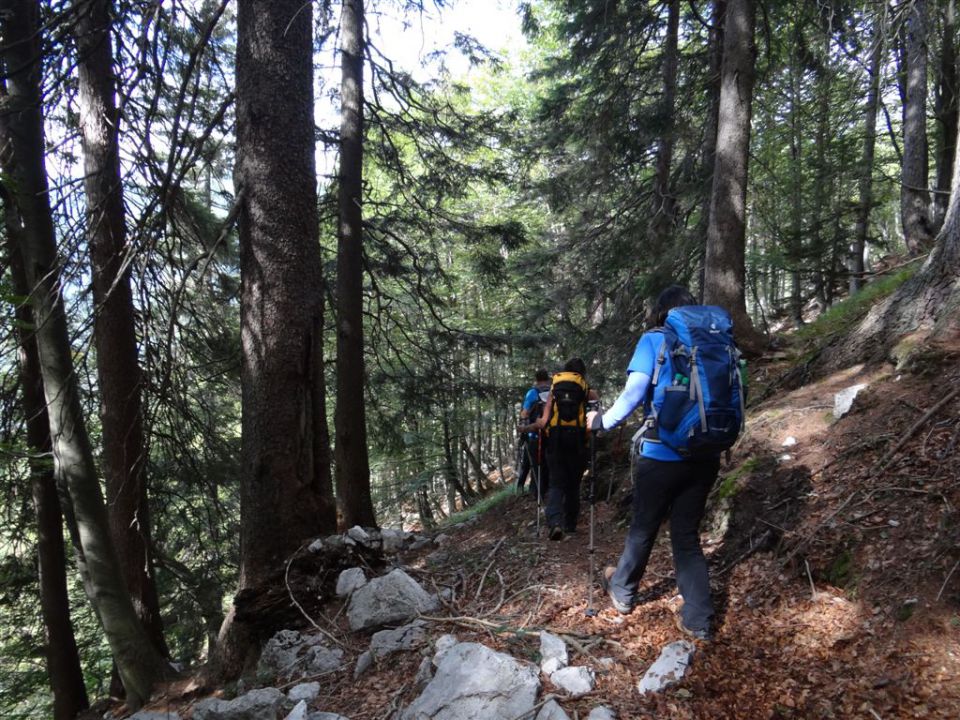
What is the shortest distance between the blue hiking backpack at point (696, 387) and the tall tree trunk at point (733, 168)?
14.6 feet

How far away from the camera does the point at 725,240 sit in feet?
24.2

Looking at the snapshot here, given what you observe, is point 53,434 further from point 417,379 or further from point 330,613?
point 417,379

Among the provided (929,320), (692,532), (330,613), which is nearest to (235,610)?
(330,613)

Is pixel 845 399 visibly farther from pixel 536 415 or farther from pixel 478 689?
pixel 478 689

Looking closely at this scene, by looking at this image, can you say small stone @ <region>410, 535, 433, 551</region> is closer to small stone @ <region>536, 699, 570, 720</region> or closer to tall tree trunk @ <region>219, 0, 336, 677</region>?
tall tree trunk @ <region>219, 0, 336, 677</region>

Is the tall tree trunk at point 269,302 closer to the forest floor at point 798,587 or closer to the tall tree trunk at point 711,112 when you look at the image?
the forest floor at point 798,587

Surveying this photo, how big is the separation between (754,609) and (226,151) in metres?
8.37

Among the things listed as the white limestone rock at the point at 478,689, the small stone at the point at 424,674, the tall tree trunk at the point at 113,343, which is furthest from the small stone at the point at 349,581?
the tall tree trunk at the point at 113,343

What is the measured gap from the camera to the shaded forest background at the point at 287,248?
14.1ft

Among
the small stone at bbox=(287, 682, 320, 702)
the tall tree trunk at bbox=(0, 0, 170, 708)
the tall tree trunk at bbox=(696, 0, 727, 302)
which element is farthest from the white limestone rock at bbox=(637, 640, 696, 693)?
the tall tree trunk at bbox=(696, 0, 727, 302)

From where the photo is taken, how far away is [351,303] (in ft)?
26.3

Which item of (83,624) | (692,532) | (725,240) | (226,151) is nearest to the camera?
(692,532)

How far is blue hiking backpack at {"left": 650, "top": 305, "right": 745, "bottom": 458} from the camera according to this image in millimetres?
3123

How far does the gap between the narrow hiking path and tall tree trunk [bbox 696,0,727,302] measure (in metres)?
4.72
